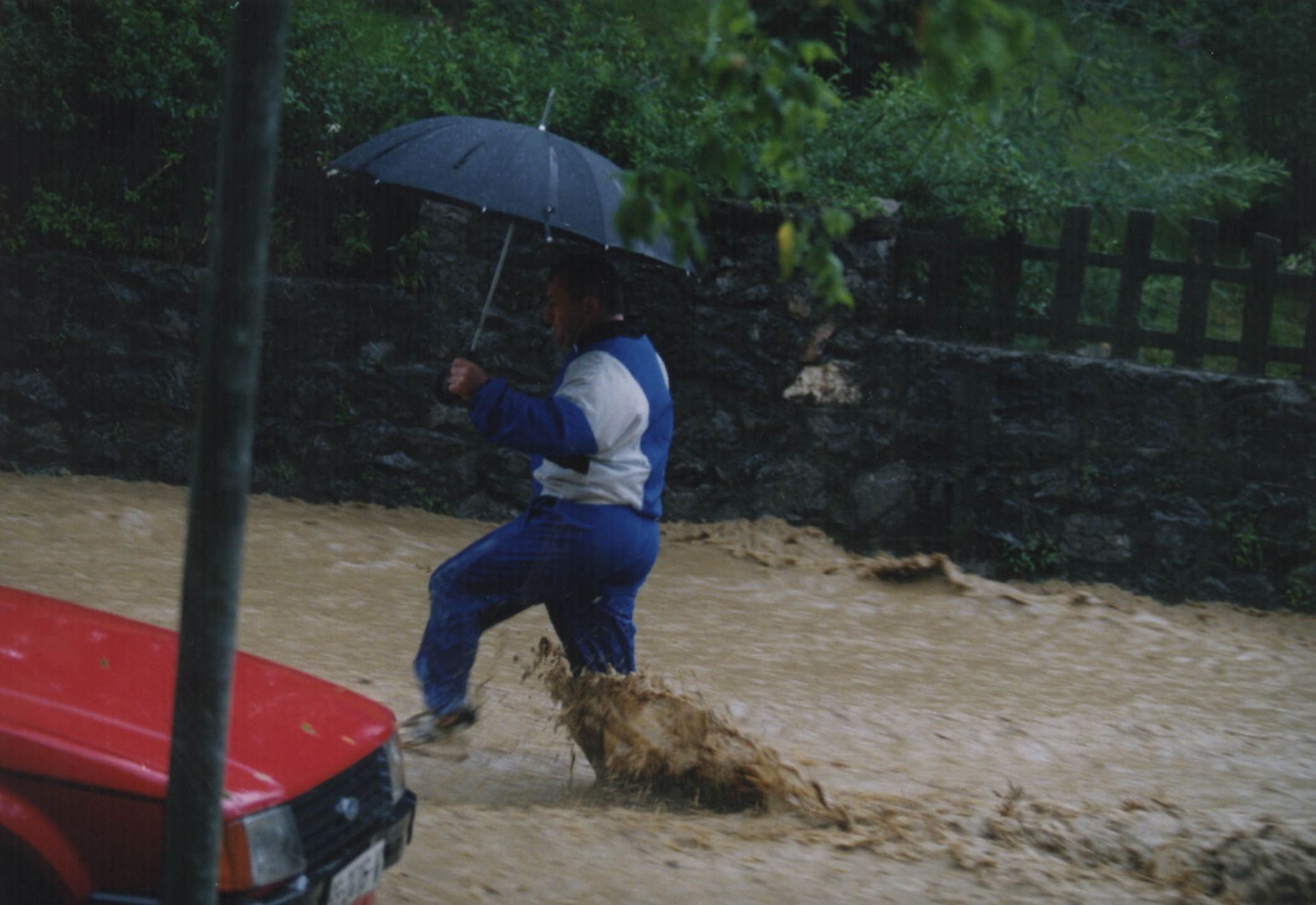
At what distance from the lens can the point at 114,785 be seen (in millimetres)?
2385

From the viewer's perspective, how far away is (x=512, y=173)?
4.67 m

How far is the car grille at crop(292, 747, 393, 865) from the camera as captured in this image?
2.63m

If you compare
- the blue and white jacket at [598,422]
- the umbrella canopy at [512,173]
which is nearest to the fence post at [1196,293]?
the umbrella canopy at [512,173]

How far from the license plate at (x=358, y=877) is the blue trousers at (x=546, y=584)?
1748 mm

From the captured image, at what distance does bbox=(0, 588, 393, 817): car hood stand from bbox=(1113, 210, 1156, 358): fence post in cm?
666

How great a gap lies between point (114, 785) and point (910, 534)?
A: 22.0ft

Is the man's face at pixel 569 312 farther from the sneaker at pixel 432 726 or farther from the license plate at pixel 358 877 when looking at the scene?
the license plate at pixel 358 877

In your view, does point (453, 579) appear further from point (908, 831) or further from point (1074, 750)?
point (1074, 750)

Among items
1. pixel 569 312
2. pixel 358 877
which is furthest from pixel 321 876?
pixel 569 312

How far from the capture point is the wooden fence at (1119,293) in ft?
28.0

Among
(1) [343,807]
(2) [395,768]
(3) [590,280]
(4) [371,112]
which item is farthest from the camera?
(4) [371,112]

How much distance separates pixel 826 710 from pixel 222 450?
414cm

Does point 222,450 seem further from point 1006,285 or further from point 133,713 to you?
point 1006,285

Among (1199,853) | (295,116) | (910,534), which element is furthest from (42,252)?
(1199,853)
